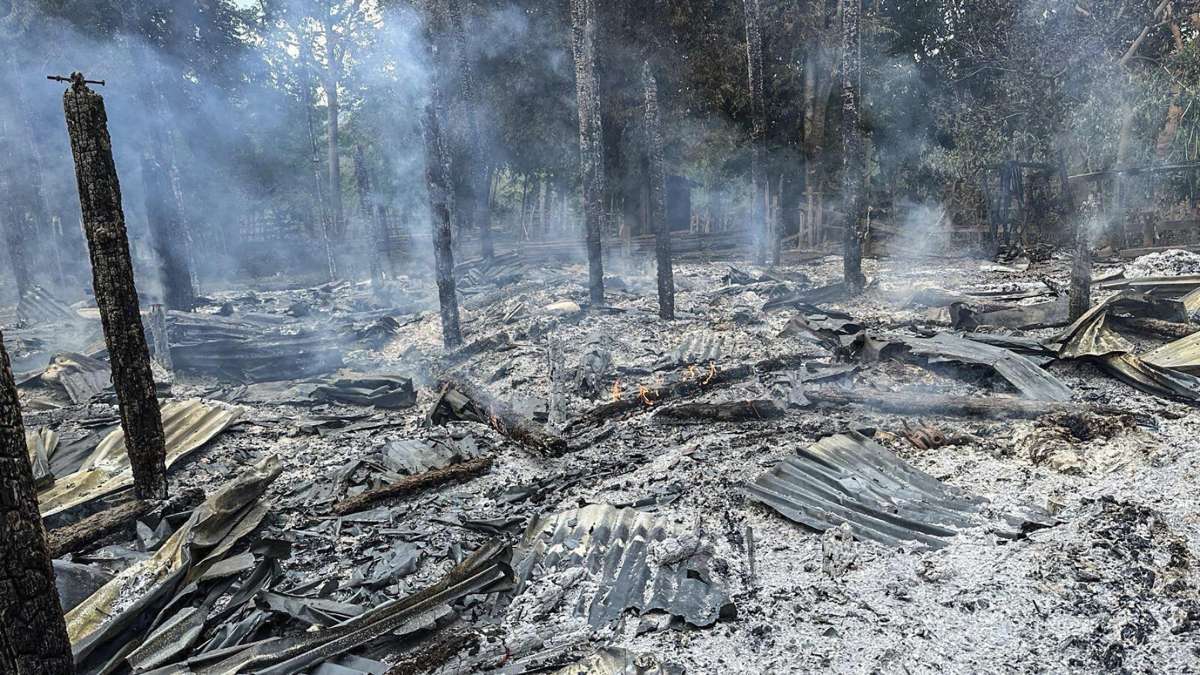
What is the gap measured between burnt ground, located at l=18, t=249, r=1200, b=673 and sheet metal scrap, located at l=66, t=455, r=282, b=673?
44 cm

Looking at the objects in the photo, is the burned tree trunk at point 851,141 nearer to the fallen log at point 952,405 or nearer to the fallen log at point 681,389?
the fallen log at point 681,389

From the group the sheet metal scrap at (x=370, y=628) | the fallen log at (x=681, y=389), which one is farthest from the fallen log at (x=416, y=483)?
the sheet metal scrap at (x=370, y=628)

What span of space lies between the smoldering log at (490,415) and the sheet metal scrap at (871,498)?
97.9 inches

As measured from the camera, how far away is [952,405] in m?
6.56

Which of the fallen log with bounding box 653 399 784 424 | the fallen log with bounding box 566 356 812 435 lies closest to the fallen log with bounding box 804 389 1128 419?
the fallen log with bounding box 653 399 784 424

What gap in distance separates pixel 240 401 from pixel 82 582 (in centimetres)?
560

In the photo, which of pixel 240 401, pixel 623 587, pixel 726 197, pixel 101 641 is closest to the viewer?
pixel 101 641

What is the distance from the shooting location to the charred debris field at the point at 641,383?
3.76 meters

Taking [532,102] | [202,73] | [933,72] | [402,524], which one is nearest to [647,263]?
[532,102]

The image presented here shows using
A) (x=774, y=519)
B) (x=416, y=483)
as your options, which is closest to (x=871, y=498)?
(x=774, y=519)

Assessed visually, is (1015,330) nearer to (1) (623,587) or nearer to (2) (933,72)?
(1) (623,587)

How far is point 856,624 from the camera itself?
369cm

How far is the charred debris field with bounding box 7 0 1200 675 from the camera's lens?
12.3 ft

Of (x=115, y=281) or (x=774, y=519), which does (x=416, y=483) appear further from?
(x=774, y=519)
